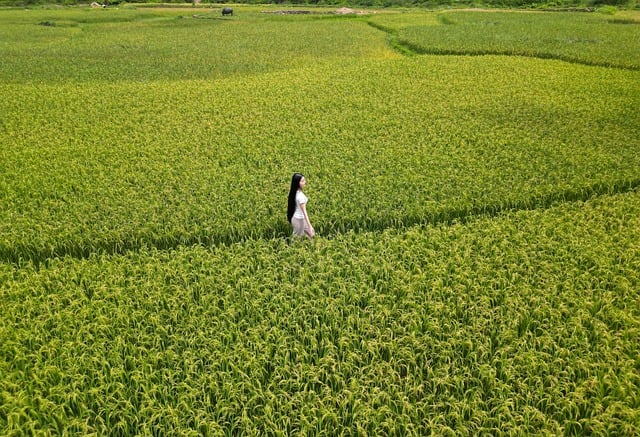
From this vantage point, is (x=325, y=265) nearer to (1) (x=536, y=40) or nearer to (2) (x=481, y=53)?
(2) (x=481, y=53)

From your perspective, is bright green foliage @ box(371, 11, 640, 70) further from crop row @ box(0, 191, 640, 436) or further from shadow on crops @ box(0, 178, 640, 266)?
crop row @ box(0, 191, 640, 436)

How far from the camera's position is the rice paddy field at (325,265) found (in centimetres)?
561

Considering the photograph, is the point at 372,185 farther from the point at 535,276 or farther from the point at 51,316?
the point at 51,316

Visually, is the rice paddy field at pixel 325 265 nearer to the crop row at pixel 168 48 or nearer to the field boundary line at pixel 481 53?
the crop row at pixel 168 48

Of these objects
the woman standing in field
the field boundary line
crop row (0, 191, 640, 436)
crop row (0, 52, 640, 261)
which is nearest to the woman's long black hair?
the woman standing in field

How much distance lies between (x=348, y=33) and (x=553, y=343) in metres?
40.8

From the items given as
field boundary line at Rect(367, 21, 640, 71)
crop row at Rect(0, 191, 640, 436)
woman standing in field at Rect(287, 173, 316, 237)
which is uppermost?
field boundary line at Rect(367, 21, 640, 71)

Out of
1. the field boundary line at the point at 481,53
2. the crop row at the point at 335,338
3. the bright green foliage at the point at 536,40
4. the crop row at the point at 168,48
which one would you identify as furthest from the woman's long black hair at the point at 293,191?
the bright green foliage at the point at 536,40

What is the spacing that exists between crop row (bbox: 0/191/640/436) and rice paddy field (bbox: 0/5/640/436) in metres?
0.04

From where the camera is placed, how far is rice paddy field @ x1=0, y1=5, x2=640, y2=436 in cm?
561

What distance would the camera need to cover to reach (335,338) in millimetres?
6695

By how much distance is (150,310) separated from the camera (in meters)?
7.29

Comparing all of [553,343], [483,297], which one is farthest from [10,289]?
[553,343]

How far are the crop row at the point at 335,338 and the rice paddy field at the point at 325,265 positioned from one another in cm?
4
